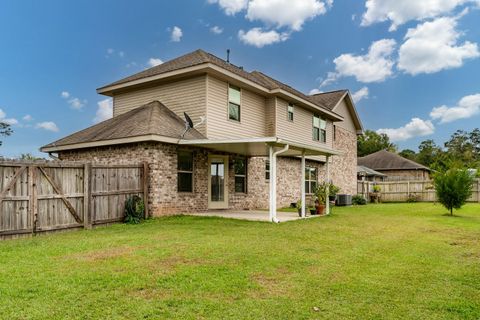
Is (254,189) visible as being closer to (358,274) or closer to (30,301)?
(358,274)

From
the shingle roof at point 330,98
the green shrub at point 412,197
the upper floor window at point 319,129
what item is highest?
the shingle roof at point 330,98

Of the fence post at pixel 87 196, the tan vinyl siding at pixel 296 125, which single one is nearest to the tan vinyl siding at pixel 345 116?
the tan vinyl siding at pixel 296 125

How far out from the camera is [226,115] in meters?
15.3

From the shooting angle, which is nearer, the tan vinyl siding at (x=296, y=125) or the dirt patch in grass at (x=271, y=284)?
the dirt patch in grass at (x=271, y=284)

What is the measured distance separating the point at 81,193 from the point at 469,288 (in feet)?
29.8

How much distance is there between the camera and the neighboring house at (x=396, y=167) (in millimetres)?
39156

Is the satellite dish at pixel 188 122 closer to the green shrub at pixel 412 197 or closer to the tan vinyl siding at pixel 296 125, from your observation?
the tan vinyl siding at pixel 296 125

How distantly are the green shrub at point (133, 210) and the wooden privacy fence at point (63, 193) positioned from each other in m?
0.16

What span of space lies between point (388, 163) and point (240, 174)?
96.8ft

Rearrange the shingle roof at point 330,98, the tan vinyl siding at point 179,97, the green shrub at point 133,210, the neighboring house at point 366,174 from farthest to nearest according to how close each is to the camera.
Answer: the neighboring house at point 366,174
the shingle roof at point 330,98
the tan vinyl siding at point 179,97
the green shrub at point 133,210

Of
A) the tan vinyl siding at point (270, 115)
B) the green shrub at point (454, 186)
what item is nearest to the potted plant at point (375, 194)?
the green shrub at point (454, 186)

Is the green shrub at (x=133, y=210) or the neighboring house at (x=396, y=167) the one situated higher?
the neighboring house at (x=396, y=167)

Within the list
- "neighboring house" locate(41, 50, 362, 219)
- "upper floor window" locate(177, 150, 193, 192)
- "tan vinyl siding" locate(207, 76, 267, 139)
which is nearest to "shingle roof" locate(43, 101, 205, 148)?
"neighboring house" locate(41, 50, 362, 219)

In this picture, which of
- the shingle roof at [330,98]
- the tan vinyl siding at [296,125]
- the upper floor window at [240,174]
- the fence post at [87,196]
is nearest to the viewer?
the fence post at [87,196]
